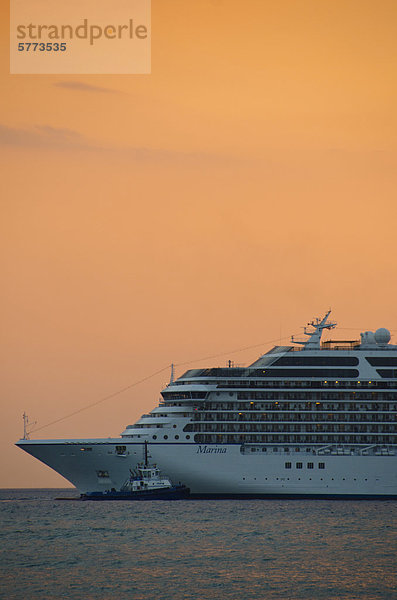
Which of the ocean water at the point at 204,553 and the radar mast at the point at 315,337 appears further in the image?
Result: the radar mast at the point at 315,337

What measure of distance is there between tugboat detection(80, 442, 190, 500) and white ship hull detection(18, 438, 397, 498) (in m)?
0.60

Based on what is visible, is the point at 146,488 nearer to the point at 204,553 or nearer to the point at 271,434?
the point at 271,434

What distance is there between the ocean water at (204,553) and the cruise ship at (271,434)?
2572 millimetres

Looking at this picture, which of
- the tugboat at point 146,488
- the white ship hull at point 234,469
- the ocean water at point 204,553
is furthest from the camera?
the white ship hull at point 234,469

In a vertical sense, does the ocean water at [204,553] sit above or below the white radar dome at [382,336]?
below

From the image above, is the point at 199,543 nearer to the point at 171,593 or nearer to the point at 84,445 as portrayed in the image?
the point at 171,593

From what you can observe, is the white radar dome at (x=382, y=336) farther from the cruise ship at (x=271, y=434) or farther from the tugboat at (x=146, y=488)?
the tugboat at (x=146, y=488)

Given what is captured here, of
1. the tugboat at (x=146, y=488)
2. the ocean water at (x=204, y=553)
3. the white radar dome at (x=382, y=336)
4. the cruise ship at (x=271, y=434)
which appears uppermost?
the white radar dome at (x=382, y=336)

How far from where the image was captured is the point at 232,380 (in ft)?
282

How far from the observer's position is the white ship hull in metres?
82.9

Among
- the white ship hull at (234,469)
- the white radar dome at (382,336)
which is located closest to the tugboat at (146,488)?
the white ship hull at (234,469)

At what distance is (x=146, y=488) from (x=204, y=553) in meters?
28.8

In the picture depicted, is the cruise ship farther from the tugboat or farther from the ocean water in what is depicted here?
the ocean water

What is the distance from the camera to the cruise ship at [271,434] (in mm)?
83125
